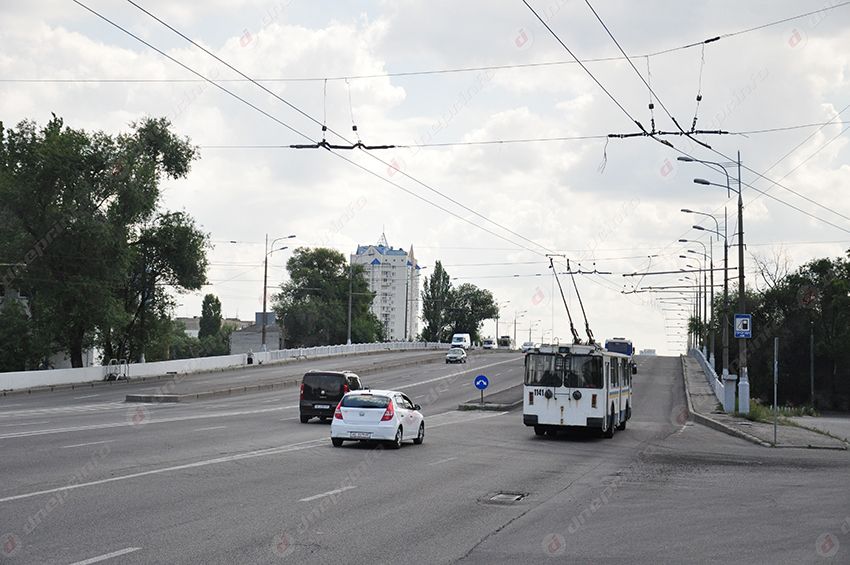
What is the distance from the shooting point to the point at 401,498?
1436 centimetres

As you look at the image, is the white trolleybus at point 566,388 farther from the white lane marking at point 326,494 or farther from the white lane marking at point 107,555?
the white lane marking at point 107,555

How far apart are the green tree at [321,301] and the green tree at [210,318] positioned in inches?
1320

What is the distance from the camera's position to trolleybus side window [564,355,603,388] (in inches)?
1120

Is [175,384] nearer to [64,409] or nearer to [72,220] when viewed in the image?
[72,220]

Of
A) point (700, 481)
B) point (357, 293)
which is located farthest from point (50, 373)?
point (357, 293)

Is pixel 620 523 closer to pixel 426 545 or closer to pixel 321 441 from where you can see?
pixel 426 545

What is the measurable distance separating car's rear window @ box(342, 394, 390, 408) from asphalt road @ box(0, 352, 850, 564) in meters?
1.01

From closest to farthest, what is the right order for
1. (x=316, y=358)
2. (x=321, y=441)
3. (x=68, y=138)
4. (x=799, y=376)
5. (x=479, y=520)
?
1. (x=479, y=520)
2. (x=321, y=441)
3. (x=68, y=138)
4. (x=316, y=358)
5. (x=799, y=376)

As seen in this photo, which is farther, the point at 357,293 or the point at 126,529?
the point at 357,293

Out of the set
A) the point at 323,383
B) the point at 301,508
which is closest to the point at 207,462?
the point at 301,508

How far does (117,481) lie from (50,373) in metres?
39.6

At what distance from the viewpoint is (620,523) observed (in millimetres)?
12633

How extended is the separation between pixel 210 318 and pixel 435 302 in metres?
40.6

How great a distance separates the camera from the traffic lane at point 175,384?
143 ft
